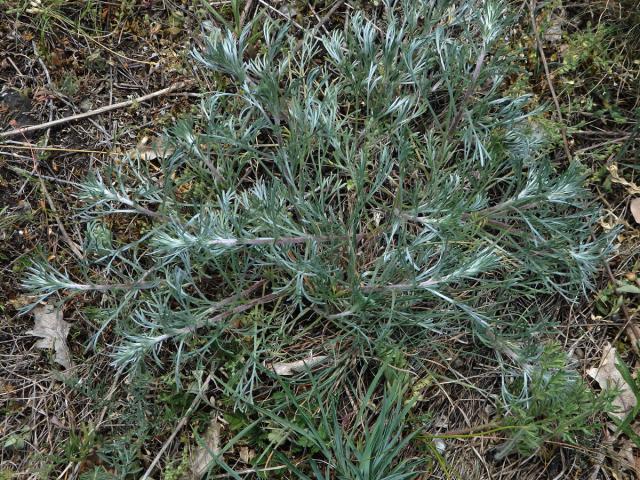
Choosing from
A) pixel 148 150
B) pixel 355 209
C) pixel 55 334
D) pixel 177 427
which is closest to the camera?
pixel 355 209

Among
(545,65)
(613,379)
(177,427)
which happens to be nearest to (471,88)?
(545,65)

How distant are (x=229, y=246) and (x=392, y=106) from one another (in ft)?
2.97

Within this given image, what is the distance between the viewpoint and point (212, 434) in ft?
8.53

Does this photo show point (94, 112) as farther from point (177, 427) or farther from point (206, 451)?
point (206, 451)

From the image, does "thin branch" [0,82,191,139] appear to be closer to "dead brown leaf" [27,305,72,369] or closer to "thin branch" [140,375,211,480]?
"dead brown leaf" [27,305,72,369]

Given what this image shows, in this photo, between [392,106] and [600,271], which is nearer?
[392,106]

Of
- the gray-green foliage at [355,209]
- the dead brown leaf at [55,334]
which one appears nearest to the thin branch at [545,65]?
the gray-green foliage at [355,209]

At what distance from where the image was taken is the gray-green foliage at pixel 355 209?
8.07 feet

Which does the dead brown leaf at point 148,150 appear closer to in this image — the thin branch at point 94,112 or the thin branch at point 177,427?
the thin branch at point 94,112

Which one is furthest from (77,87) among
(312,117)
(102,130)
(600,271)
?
(600,271)

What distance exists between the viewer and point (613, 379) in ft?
8.94

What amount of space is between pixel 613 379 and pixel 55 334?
8.12ft

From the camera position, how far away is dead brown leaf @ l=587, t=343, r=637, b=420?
106 inches

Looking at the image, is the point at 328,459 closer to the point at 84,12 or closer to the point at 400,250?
the point at 400,250
